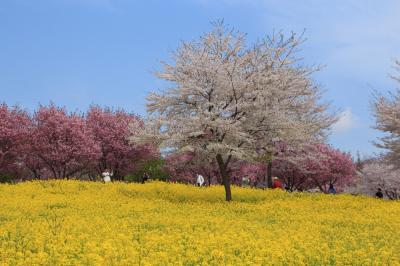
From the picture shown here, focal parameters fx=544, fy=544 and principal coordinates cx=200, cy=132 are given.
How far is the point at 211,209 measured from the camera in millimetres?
24953

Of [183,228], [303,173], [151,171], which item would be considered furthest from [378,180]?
[183,228]

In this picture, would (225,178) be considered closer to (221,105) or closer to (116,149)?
(221,105)

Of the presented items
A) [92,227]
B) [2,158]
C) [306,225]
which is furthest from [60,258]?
[2,158]

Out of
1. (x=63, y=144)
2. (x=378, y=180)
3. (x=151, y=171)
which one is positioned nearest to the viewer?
(x=63, y=144)

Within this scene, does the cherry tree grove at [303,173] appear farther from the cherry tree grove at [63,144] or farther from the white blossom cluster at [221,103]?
the white blossom cluster at [221,103]

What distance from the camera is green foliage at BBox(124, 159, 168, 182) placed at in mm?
56250

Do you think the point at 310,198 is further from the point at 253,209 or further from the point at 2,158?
the point at 2,158

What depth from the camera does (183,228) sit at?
17.7 m

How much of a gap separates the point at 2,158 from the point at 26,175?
8783mm

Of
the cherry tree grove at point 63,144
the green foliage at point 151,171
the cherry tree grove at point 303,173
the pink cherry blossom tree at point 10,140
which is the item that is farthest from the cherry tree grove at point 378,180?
the pink cherry blossom tree at point 10,140

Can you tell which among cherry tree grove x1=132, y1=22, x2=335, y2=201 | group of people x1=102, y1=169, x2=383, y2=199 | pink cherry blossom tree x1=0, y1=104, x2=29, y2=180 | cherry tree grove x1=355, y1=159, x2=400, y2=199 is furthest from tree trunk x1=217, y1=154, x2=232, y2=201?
cherry tree grove x1=355, y1=159, x2=400, y2=199

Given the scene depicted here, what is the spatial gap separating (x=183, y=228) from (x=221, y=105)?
1307 centimetres

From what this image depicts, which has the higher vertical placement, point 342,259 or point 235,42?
point 235,42

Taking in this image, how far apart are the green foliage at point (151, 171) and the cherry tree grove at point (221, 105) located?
2555 centimetres
